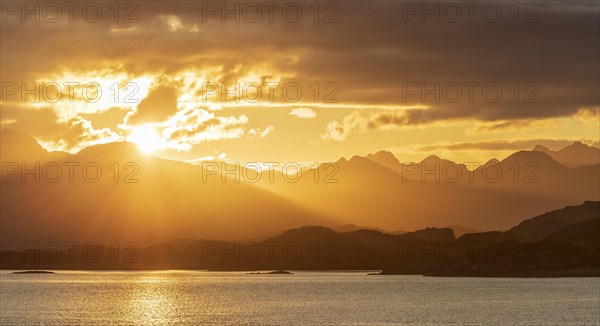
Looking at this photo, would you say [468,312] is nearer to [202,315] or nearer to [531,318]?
[531,318]

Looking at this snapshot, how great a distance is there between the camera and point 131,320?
182 metres

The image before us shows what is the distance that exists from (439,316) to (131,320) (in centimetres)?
6160

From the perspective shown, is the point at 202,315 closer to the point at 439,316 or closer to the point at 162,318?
the point at 162,318

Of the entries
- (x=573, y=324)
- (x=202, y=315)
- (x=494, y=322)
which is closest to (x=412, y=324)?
(x=494, y=322)

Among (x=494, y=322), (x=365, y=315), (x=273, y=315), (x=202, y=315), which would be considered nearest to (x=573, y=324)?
(x=494, y=322)

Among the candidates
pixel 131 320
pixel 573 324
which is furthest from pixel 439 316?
pixel 131 320

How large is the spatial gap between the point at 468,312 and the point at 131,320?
70.8 meters

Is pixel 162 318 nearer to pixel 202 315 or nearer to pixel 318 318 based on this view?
pixel 202 315

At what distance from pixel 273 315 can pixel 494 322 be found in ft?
151

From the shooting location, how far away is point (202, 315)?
635ft

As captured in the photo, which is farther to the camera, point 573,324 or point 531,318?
point 531,318

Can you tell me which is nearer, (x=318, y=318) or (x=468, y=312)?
(x=318, y=318)

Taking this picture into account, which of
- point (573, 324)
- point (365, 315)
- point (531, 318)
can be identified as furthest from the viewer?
point (365, 315)

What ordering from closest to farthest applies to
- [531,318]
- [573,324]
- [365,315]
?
[573,324] < [531,318] < [365,315]
